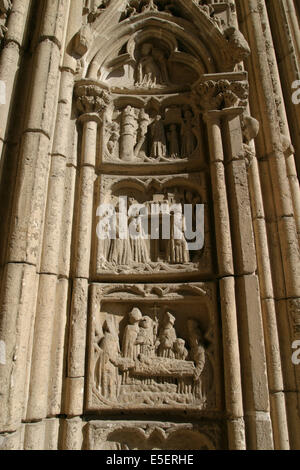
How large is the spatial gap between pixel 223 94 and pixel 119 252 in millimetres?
1837

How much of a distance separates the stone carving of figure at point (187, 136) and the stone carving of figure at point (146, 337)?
5.50 ft

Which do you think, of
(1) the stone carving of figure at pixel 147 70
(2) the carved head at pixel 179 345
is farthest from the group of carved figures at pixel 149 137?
(2) the carved head at pixel 179 345

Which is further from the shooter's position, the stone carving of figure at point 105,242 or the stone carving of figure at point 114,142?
the stone carving of figure at point 114,142

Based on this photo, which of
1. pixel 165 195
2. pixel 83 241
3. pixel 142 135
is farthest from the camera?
pixel 142 135

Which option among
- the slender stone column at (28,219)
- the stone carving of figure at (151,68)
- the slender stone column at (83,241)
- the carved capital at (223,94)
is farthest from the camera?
the stone carving of figure at (151,68)

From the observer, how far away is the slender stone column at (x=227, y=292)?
8.86ft

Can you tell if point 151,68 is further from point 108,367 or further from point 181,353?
point 108,367

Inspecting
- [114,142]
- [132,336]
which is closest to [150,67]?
[114,142]

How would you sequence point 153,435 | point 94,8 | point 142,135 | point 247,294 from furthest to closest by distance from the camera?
point 94,8
point 142,135
point 247,294
point 153,435

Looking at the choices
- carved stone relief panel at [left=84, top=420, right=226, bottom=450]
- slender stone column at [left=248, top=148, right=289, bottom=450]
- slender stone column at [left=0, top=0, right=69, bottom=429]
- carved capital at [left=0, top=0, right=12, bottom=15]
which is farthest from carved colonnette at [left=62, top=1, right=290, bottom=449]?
carved capital at [left=0, top=0, right=12, bottom=15]

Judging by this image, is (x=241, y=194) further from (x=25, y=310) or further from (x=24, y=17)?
(x=24, y=17)

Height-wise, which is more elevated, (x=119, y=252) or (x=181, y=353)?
(x=119, y=252)

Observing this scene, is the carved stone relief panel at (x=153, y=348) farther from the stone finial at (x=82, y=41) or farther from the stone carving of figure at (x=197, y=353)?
the stone finial at (x=82, y=41)

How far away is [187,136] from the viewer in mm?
3770
